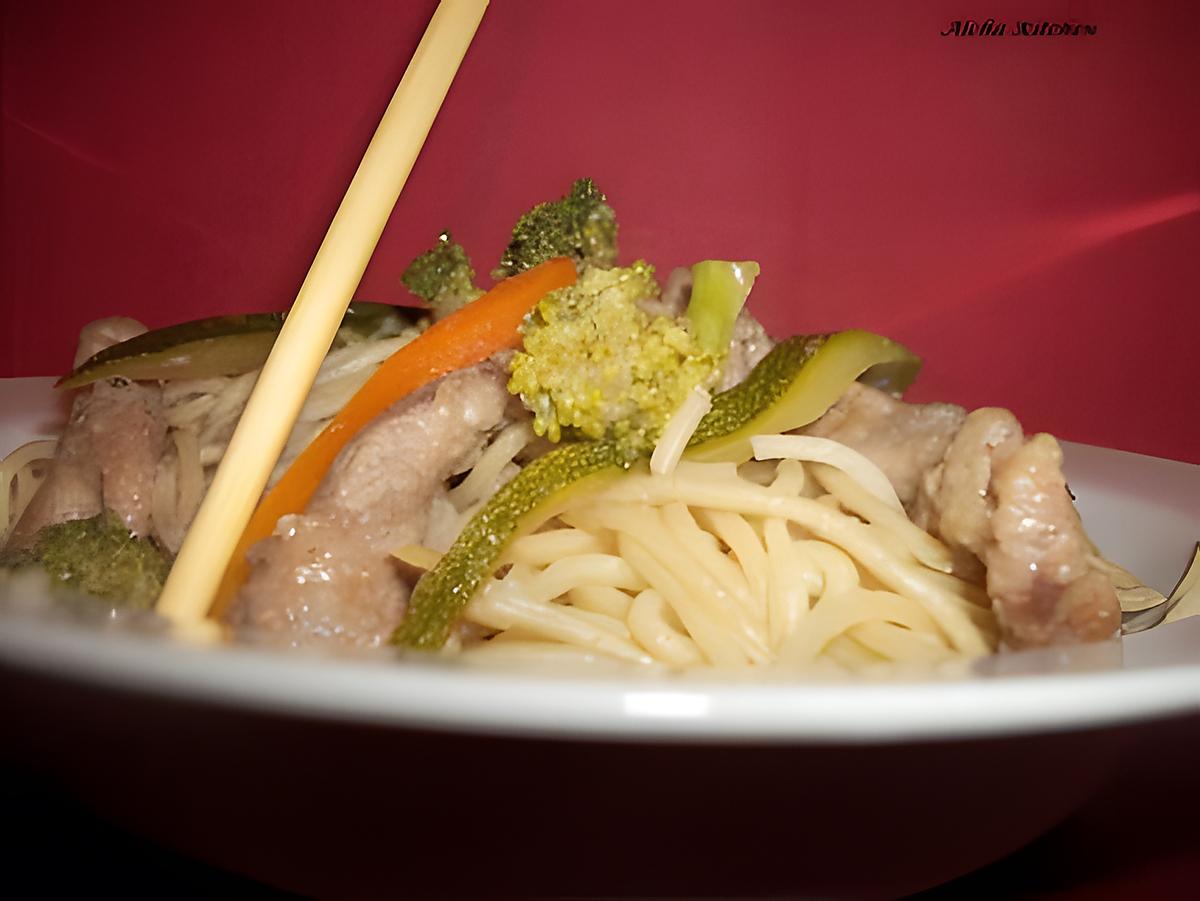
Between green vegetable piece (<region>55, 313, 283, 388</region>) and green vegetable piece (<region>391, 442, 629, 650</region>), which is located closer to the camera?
green vegetable piece (<region>391, 442, 629, 650</region>)

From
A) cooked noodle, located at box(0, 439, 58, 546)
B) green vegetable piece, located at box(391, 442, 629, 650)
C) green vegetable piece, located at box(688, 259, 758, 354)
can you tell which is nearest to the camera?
green vegetable piece, located at box(391, 442, 629, 650)

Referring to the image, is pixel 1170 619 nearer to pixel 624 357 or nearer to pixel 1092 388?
pixel 624 357

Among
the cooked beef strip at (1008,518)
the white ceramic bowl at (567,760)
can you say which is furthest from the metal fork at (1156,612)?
the white ceramic bowl at (567,760)

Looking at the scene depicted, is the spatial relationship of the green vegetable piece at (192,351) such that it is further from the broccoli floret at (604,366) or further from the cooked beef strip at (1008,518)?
the cooked beef strip at (1008,518)

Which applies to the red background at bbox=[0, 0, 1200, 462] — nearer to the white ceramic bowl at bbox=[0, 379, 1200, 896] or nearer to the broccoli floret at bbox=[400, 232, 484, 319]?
the broccoli floret at bbox=[400, 232, 484, 319]

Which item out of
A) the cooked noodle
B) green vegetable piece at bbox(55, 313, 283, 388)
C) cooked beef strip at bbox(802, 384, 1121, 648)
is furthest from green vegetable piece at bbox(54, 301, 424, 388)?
cooked beef strip at bbox(802, 384, 1121, 648)

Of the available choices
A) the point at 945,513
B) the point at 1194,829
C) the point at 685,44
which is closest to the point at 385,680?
the point at 945,513

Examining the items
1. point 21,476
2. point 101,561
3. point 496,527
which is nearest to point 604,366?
point 496,527

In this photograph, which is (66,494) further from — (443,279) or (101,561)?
(443,279)
